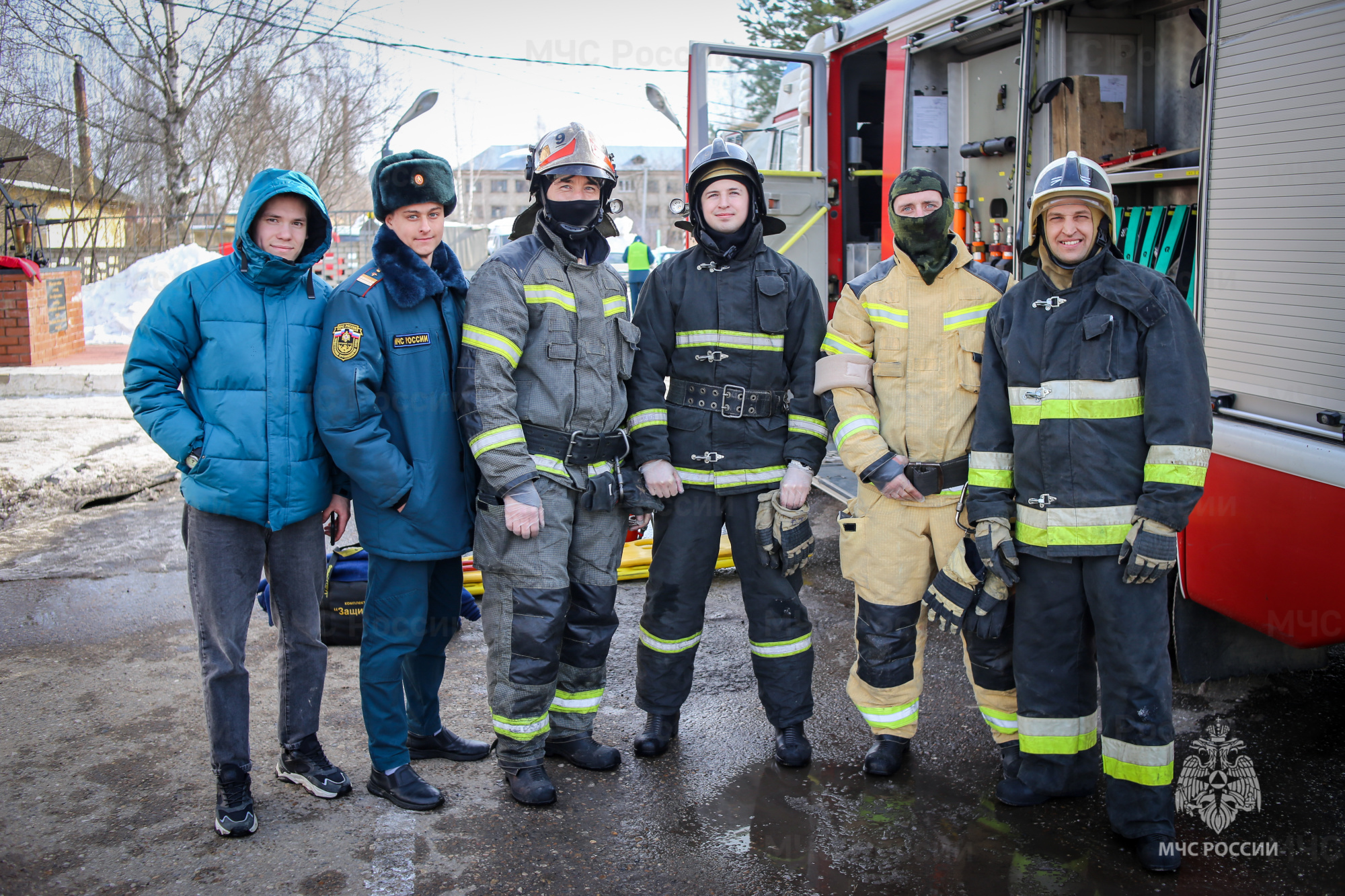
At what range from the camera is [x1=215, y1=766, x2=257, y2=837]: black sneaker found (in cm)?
292

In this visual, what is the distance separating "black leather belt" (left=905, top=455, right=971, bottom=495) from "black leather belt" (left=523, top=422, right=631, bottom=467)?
0.99 meters

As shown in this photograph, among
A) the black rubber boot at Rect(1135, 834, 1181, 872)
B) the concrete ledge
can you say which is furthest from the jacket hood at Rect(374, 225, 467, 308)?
the concrete ledge

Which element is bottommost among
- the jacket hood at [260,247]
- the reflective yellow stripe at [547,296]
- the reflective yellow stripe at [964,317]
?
the reflective yellow stripe at [964,317]

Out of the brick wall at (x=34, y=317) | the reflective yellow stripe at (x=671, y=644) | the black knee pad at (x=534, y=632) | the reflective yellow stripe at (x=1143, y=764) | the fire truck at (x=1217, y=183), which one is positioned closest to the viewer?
the reflective yellow stripe at (x=1143, y=764)

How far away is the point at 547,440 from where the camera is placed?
3219mm

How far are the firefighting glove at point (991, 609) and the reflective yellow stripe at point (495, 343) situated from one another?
1.60 m

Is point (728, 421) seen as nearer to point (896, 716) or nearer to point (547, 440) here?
point (547, 440)

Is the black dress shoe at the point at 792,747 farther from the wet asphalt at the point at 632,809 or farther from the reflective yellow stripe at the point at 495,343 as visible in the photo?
the reflective yellow stripe at the point at 495,343

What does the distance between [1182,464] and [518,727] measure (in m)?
2.09

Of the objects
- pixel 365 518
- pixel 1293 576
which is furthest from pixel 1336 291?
pixel 365 518

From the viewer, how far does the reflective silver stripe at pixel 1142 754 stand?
282 cm

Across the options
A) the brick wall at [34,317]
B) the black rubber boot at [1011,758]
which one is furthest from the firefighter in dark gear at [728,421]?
the brick wall at [34,317]

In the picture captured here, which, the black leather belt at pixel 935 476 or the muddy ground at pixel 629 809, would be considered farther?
the black leather belt at pixel 935 476

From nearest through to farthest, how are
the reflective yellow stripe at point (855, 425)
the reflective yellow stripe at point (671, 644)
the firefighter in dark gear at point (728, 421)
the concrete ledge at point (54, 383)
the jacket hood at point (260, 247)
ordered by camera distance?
1. the jacket hood at point (260, 247)
2. the reflective yellow stripe at point (855, 425)
3. the firefighter in dark gear at point (728, 421)
4. the reflective yellow stripe at point (671, 644)
5. the concrete ledge at point (54, 383)
